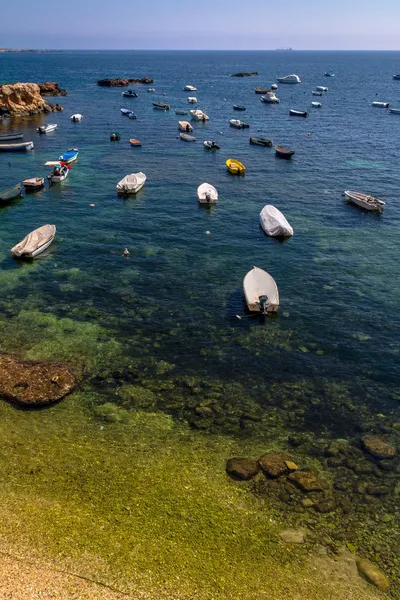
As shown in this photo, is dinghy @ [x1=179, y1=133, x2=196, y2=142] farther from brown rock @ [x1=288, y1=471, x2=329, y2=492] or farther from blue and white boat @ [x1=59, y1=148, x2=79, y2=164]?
brown rock @ [x1=288, y1=471, x2=329, y2=492]

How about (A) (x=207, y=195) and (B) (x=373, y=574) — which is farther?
(A) (x=207, y=195)

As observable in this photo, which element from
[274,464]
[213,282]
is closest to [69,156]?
[213,282]

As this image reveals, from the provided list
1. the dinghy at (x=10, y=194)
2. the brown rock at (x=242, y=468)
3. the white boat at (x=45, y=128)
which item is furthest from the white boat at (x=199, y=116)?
the brown rock at (x=242, y=468)

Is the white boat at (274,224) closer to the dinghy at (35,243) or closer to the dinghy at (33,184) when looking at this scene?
the dinghy at (35,243)

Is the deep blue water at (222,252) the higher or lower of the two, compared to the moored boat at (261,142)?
lower

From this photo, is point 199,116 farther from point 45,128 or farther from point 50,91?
point 50,91

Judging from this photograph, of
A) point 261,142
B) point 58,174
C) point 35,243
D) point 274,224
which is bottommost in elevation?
point 35,243
